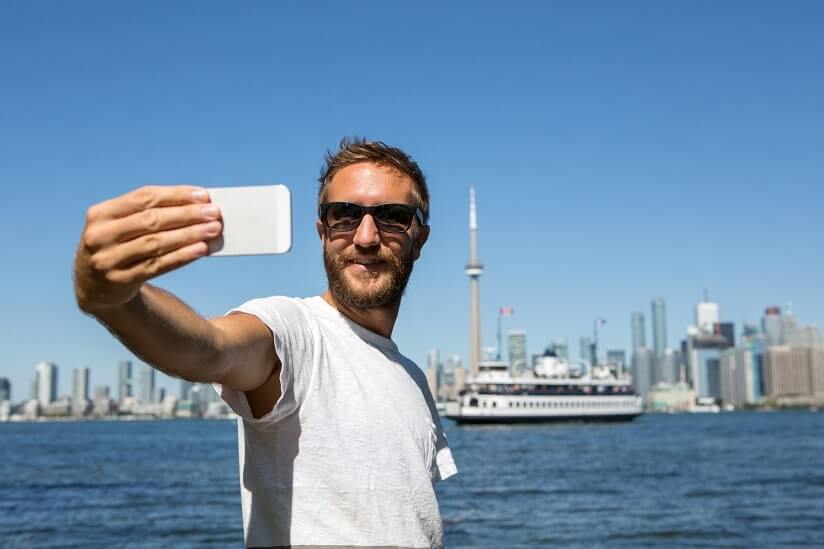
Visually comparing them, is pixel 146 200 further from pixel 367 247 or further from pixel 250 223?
pixel 367 247

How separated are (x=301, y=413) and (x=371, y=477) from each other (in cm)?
19

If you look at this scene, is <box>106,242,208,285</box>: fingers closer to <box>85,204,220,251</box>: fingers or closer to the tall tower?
<box>85,204,220,251</box>: fingers

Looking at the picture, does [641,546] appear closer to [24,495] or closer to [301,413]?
[301,413]

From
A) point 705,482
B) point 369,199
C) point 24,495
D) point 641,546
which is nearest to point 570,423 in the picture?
point 705,482

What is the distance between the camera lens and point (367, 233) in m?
1.70

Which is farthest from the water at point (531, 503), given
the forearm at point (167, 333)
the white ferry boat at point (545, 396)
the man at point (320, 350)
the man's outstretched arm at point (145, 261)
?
the white ferry boat at point (545, 396)

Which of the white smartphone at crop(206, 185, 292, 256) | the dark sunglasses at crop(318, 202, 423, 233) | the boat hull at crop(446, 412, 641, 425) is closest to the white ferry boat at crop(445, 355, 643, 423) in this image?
the boat hull at crop(446, 412, 641, 425)

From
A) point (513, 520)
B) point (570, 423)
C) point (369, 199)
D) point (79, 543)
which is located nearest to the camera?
point (369, 199)

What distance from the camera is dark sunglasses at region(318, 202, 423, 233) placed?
173 cm

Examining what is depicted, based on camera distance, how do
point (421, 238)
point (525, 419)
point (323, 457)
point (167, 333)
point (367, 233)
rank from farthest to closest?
1. point (525, 419)
2. point (421, 238)
3. point (367, 233)
4. point (323, 457)
5. point (167, 333)

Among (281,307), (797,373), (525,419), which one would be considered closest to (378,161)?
(281,307)

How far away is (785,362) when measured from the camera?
168500 mm

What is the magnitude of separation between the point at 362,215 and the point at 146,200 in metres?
0.88

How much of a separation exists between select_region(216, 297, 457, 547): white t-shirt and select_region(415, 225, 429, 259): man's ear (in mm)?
366
